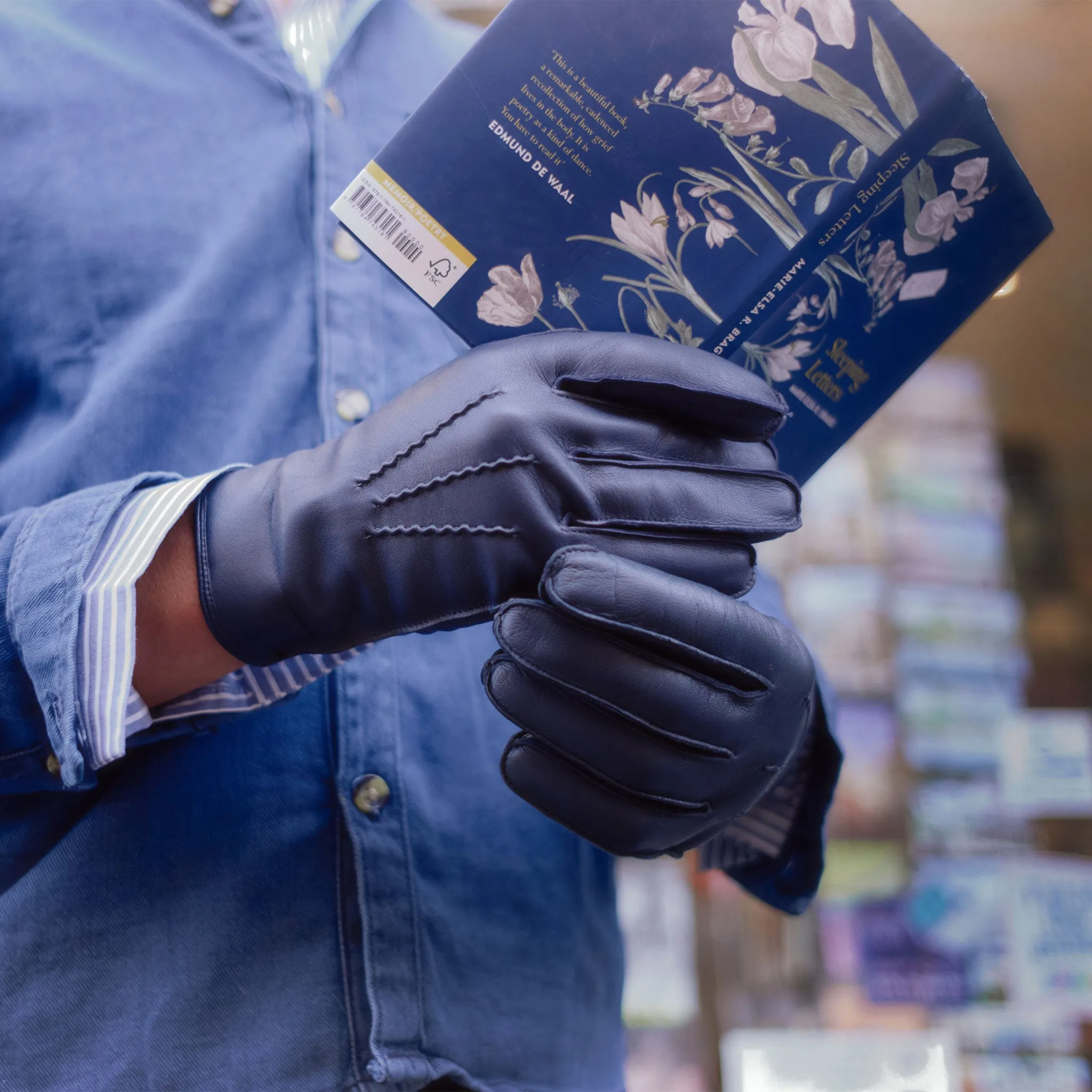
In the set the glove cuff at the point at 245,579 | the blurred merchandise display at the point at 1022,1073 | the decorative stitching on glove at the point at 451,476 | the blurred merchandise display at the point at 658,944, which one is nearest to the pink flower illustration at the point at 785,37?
the decorative stitching on glove at the point at 451,476

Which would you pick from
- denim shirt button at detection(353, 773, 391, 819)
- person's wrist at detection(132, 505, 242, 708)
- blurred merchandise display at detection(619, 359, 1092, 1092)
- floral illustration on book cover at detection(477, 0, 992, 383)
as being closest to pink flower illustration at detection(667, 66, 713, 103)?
floral illustration on book cover at detection(477, 0, 992, 383)

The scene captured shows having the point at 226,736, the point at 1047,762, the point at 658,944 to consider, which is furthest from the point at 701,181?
the point at 1047,762

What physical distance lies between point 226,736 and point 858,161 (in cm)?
64

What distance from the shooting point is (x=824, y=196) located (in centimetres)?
63

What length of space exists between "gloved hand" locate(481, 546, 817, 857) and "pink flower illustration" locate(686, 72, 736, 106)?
1.10 feet

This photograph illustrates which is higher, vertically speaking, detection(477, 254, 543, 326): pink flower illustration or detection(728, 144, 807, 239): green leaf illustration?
detection(728, 144, 807, 239): green leaf illustration

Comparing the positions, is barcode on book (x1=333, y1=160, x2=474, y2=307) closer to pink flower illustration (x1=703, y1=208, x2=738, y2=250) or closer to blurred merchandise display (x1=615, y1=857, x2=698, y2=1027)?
pink flower illustration (x1=703, y1=208, x2=738, y2=250)

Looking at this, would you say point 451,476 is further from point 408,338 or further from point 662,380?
point 408,338

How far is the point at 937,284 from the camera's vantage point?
26.8 inches

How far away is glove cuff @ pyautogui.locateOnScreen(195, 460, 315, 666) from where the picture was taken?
589mm

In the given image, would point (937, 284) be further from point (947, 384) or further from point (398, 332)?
point (947, 384)

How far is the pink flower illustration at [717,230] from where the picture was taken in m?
0.64

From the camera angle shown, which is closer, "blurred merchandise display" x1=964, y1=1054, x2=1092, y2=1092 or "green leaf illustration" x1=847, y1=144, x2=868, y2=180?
"green leaf illustration" x1=847, y1=144, x2=868, y2=180

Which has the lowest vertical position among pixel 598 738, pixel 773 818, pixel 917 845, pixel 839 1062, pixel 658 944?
pixel 658 944
